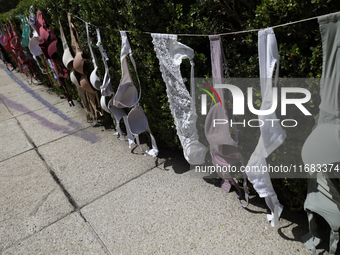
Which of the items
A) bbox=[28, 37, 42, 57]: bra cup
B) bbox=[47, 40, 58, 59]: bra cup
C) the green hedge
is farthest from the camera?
bbox=[28, 37, 42, 57]: bra cup

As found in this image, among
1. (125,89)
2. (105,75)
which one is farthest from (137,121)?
(105,75)

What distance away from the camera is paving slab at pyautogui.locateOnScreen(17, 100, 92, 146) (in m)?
4.50

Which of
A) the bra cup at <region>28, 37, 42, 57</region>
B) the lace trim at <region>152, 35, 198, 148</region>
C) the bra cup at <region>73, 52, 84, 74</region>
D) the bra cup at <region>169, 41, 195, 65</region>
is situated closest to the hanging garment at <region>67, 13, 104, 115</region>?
the bra cup at <region>73, 52, 84, 74</region>

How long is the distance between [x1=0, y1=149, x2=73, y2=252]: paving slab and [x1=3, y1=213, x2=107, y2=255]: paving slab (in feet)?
0.35

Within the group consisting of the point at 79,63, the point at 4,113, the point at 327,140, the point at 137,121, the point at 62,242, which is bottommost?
the point at 62,242

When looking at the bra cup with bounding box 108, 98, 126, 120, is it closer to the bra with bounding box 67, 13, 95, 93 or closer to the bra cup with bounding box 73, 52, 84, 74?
the bra with bounding box 67, 13, 95, 93

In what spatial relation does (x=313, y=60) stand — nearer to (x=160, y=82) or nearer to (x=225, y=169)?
(x=225, y=169)

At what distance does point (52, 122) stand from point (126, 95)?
2.60m

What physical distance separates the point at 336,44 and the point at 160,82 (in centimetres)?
184

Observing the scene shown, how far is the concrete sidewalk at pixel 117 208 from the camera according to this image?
2.26 meters

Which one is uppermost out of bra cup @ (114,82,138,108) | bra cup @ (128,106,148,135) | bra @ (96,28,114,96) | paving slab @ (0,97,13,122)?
bra @ (96,28,114,96)

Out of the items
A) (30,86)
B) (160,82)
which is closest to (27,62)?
(30,86)

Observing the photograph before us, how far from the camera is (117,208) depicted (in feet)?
8.95

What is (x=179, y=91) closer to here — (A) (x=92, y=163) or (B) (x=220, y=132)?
(B) (x=220, y=132)
